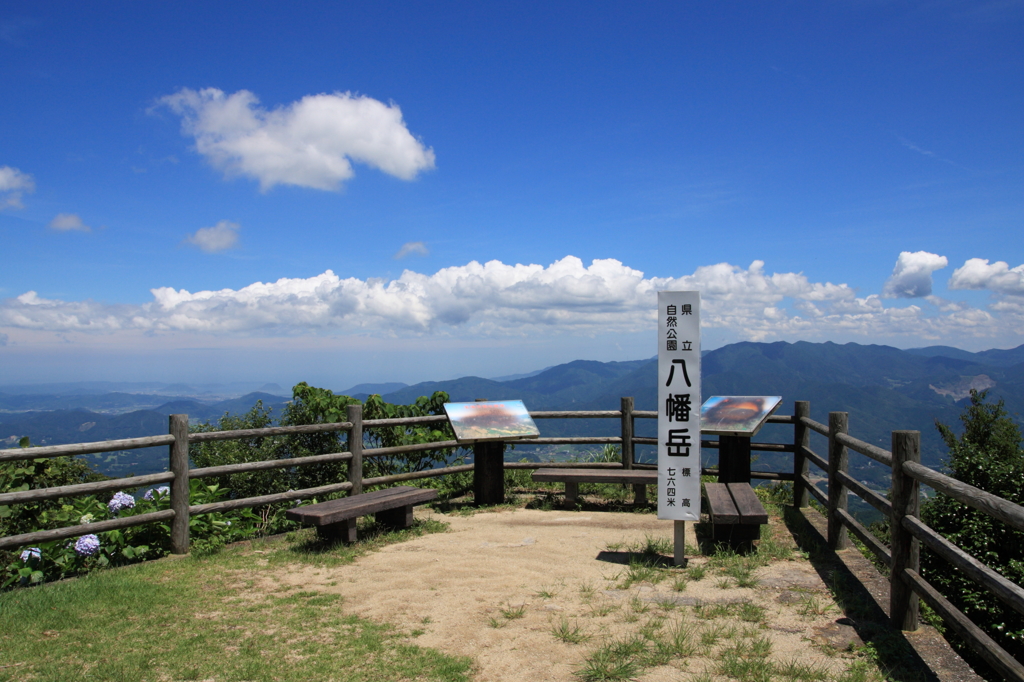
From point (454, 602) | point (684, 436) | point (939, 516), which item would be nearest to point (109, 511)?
point (454, 602)

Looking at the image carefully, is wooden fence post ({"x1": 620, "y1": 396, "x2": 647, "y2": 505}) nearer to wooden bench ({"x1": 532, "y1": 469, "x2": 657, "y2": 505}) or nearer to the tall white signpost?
wooden bench ({"x1": 532, "y1": 469, "x2": 657, "y2": 505})

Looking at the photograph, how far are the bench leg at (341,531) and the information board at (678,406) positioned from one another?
3165 millimetres

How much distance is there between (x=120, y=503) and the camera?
21.3ft

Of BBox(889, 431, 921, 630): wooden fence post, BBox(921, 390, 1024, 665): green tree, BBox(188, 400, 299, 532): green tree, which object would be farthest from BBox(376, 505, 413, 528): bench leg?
BBox(921, 390, 1024, 665): green tree

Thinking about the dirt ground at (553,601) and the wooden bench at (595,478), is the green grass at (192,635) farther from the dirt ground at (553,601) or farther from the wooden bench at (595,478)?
the wooden bench at (595,478)

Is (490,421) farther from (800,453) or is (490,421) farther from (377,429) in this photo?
(800,453)

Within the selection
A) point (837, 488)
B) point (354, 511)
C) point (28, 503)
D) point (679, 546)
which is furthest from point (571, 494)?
point (28, 503)

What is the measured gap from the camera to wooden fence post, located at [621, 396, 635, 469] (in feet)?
31.6

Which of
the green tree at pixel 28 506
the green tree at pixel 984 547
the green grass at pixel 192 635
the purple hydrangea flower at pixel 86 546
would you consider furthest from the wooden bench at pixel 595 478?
the green tree at pixel 28 506

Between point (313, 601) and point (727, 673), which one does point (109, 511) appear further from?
point (727, 673)

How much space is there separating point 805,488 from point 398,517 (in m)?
5.09

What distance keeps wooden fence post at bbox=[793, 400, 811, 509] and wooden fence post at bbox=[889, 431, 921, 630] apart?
3863 mm

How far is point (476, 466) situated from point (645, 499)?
2354 mm

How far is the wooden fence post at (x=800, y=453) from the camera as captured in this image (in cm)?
808
